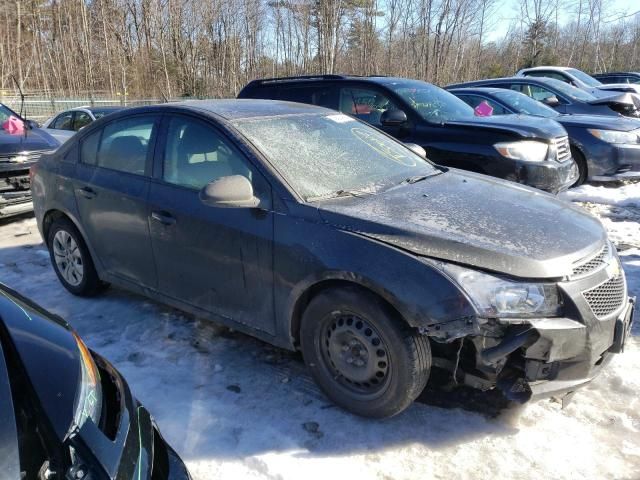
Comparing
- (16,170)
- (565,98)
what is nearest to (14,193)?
(16,170)

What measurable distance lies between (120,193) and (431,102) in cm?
440

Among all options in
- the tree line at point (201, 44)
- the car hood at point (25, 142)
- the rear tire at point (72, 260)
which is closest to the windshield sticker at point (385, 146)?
the rear tire at point (72, 260)

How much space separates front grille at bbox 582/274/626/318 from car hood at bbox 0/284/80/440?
2203 mm

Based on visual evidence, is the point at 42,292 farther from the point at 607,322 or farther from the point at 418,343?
the point at 607,322

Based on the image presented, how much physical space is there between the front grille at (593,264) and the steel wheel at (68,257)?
3.69 meters

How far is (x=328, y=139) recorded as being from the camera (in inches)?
143

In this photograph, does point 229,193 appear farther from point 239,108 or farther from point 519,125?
point 519,125

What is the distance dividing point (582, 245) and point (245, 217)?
181 cm

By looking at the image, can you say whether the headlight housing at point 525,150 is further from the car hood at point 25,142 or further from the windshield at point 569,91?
the car hood at point 25,142

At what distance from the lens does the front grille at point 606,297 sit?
254 cm

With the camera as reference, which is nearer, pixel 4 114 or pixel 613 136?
pixel 613 136

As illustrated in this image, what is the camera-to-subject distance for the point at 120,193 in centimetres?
387

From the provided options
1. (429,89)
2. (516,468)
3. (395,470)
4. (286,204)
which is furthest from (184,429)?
(429,89)

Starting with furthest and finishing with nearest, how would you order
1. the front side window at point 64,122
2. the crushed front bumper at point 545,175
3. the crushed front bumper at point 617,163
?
the front side window at point 64,122
the crushed front bumper at point 617,163
the crushed front bumper at point 545,175
